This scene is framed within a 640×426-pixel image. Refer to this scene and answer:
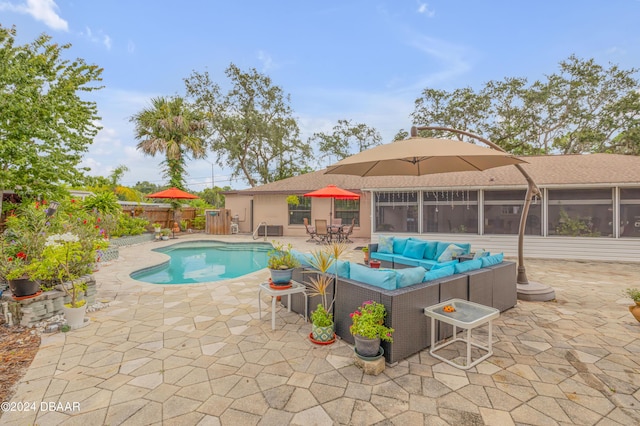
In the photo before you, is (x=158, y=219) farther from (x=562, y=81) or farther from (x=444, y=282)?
(x=562, y=81)

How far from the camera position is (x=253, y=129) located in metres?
19.6

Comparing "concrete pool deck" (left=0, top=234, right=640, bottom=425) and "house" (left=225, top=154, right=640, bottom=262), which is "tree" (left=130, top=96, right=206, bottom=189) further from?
"concrete pool deck" (left=0, top=234, right=640, bottom=425)

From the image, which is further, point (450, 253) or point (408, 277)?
point (450, 253)

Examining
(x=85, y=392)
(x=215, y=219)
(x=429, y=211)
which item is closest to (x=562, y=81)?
(x=429, y=211)

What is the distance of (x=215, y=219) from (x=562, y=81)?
2033cm

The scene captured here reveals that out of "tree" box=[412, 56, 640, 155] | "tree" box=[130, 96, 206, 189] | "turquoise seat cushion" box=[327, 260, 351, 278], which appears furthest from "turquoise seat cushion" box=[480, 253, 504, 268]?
"tree" box=[412, 56, 640, 155]

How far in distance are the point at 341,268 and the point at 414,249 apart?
3498mm

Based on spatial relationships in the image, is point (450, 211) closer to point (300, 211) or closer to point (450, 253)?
point (450, 253)

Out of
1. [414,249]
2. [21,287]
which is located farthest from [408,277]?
[21,287]

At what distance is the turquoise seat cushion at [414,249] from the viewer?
653cm

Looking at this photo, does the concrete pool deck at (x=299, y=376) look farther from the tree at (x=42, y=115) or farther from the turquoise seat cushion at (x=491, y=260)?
the tree at (x=42, y=115)

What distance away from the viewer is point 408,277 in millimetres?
3289

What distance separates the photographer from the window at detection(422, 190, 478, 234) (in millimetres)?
10133

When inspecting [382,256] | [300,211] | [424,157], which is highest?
[424,157]
